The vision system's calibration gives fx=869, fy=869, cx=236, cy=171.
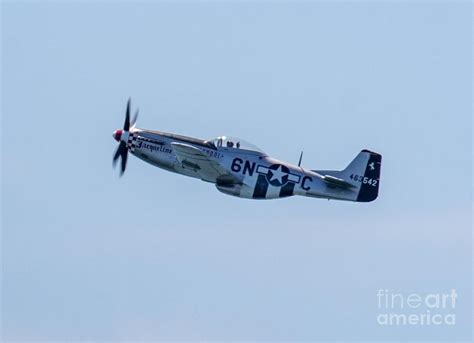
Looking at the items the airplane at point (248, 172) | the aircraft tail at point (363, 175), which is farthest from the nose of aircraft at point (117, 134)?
Result: the aircraft tail at point (363, 175)

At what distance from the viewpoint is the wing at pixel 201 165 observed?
22453mm

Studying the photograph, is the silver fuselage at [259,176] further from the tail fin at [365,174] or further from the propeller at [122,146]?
the propeller at [122,146]

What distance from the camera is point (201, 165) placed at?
22578mm

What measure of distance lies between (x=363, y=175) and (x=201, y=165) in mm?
4431

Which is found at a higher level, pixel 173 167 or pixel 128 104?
pixel 128 104

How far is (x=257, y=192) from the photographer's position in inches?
893

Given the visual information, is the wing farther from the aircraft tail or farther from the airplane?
the aircraft tail

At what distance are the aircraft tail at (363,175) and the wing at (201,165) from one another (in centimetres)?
255

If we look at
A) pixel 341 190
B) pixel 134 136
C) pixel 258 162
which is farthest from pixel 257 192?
pixel 134 136

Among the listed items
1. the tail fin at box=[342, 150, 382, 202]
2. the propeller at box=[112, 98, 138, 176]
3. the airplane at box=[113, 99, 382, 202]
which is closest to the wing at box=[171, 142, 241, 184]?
the airplane at box=[113, 99, 382, 202]

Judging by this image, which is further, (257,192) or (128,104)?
(128,104)

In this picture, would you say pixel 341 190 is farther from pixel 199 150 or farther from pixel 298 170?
pixel 199 150

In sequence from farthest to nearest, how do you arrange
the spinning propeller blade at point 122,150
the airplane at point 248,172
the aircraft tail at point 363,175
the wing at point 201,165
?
the spinning propeller blade at point 122,150 < the aircraft tail at point 363,175 < the airplane at point 248,172 < the wing at point 201,165

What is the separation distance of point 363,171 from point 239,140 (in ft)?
11.6
